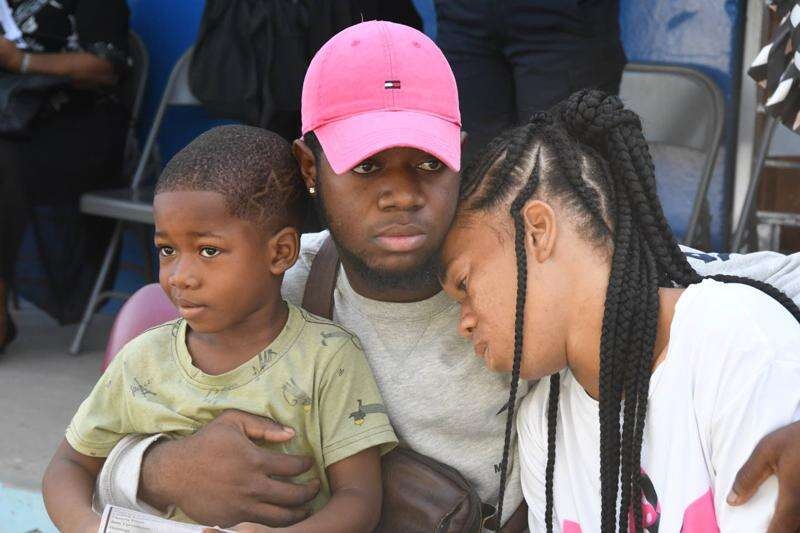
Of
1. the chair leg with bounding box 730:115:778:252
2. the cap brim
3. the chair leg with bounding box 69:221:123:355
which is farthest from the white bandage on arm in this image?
the chair leg with bounding box 69:221:123:355

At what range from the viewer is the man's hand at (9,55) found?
4344mm

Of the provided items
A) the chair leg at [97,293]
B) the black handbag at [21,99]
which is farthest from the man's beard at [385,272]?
the chair leg at [97,293]

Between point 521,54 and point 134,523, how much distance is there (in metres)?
1.97

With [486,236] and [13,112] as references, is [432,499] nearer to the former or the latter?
[486,236]

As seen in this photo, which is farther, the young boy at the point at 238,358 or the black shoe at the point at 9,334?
the black shoe at the point at 9,334

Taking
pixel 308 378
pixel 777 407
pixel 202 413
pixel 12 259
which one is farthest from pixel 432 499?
pixel 12 259

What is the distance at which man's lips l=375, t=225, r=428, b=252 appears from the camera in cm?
188

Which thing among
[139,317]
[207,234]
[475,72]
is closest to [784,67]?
[475,72]

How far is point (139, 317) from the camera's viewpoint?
233 cm

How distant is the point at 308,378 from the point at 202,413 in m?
0.22

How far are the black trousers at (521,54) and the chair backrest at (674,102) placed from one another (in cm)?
56

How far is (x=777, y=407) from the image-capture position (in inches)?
63.9

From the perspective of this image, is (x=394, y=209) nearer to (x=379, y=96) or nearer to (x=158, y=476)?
(x=379, y=96)

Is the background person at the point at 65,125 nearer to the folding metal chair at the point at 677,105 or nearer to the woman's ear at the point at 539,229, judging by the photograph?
the folding metal chair at the point at 677,105
